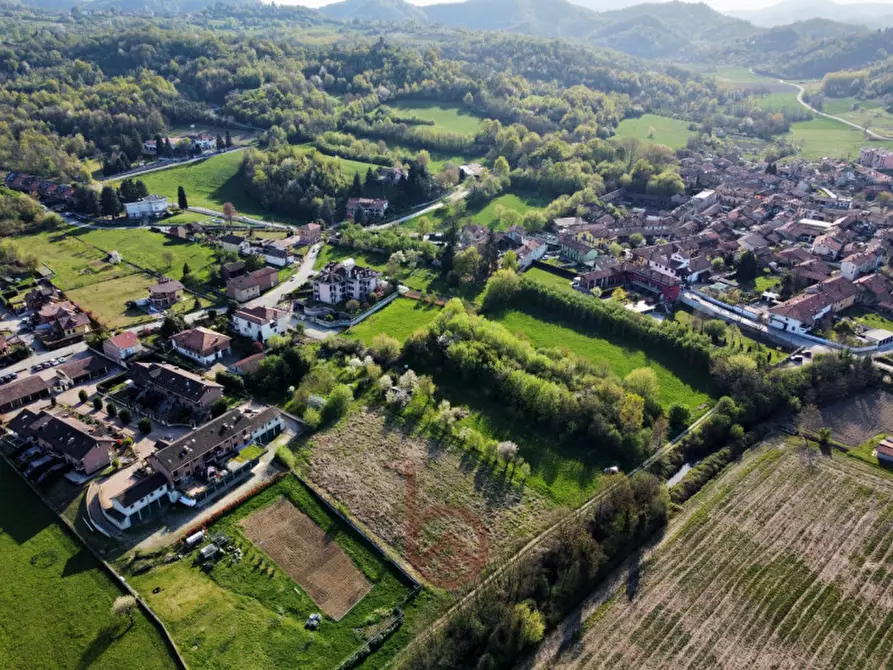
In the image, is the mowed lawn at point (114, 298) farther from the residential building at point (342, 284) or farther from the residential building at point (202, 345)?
the residential building at point (342, 284)

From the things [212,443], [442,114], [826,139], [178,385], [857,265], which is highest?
[826,139]

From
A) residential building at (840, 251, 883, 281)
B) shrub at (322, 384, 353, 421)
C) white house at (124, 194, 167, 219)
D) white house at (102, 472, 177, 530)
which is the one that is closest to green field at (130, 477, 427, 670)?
white house at (102, 472, 177, 530)

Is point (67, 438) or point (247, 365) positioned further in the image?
point (247, 365)

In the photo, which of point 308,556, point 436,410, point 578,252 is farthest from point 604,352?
point 308,556

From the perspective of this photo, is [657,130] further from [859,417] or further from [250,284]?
[250,284]

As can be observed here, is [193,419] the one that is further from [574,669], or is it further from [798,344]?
[798,344]

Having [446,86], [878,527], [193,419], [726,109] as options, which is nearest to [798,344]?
[878,527]
